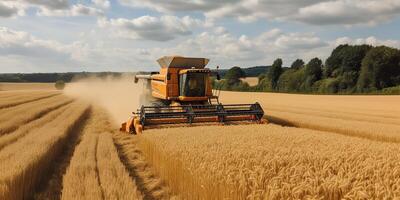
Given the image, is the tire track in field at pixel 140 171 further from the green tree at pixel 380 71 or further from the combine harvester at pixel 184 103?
the green tree at pixel 380 71

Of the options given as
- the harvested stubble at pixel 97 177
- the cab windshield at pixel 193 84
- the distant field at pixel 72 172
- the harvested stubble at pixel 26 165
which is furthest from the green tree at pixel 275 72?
the harvested stubble at pixel 26 165

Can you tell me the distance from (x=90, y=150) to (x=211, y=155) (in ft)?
18.7

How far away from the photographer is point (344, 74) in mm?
63281

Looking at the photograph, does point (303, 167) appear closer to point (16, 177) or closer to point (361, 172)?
point (361, 172)

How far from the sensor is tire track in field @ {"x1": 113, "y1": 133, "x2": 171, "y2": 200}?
828 cm

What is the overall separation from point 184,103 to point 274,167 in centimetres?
1166

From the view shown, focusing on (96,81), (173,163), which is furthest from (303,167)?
(96,81)

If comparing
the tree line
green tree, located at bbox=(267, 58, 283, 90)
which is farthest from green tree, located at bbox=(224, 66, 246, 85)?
green tree, located at bbox=(267, 58, 283, 90)

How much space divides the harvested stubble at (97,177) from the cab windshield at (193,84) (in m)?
5.54

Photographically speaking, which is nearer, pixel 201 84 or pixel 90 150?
pixel 90 150

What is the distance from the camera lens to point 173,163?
335 inches

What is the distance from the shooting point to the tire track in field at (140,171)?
8281 mm

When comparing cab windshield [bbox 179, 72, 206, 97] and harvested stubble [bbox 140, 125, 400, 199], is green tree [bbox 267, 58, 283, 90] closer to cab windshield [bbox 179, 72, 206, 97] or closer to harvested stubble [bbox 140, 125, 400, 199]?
cab windshield [bbox 179, 72, 206, 97]

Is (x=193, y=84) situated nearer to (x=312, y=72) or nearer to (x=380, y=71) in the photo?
(x=380, y=71)
